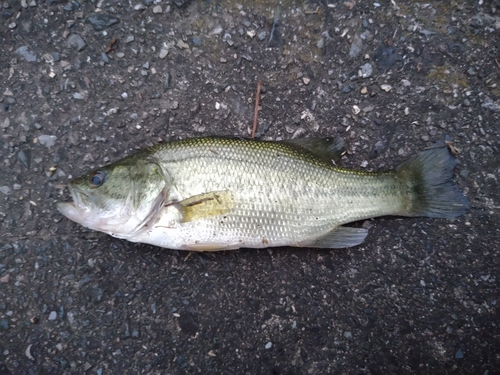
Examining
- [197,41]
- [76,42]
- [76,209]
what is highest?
[197,41]

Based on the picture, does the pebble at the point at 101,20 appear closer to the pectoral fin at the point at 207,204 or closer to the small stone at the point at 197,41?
the small stone at the point at 197,41

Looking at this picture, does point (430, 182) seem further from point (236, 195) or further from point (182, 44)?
point (182, 44)

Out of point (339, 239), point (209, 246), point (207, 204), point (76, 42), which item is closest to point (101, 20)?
point (76, 42)

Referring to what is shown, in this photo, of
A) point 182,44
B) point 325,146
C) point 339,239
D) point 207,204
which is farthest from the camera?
point 182,44

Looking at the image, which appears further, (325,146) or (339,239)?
(325,146)

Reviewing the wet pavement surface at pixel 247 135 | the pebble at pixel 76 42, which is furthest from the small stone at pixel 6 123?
the pebble at pixel 76 42

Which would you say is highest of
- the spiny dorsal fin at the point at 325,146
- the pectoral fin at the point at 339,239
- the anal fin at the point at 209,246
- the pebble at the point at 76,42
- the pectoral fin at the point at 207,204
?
the pebble at the point at 76,42

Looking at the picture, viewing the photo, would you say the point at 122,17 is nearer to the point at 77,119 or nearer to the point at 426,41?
the point at 77,119
